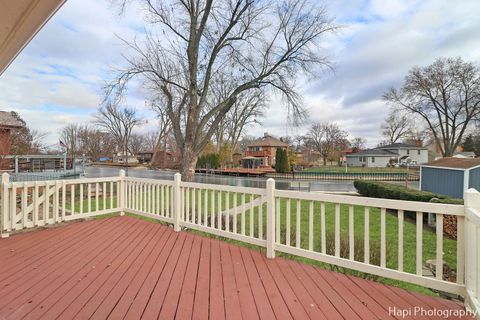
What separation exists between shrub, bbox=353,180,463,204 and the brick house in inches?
657

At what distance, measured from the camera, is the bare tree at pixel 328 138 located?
49.9 metres

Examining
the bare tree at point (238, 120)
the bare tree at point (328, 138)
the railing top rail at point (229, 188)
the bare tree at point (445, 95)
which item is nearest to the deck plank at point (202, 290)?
the railing top rail at point (229, 188)

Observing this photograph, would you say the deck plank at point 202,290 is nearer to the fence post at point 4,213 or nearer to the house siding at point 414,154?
the fence post at point 4,213

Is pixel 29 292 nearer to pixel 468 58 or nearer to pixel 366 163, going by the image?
pixel 468 58

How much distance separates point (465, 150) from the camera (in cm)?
4244

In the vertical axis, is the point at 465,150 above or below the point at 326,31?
below

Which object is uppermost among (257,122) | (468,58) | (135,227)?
(468,58)

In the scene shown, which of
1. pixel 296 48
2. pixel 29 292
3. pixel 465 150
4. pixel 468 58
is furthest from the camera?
pixel 465 150

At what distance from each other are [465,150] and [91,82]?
178 ft

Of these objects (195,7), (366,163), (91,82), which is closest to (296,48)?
(195,7)

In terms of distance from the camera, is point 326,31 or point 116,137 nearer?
point 326,31

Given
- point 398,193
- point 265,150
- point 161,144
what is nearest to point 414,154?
point 265,150

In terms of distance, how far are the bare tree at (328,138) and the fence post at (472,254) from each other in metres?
49.2

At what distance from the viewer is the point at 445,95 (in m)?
26.8
